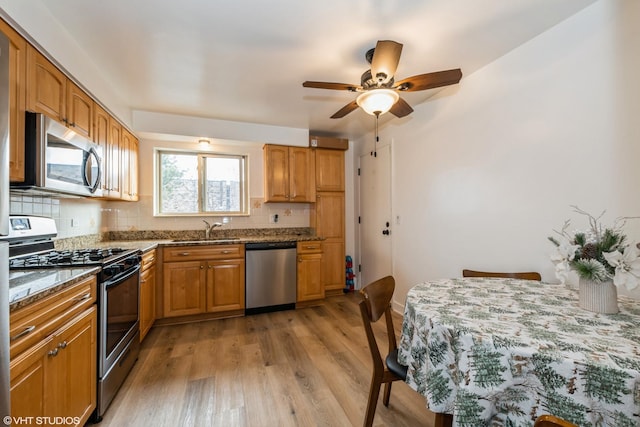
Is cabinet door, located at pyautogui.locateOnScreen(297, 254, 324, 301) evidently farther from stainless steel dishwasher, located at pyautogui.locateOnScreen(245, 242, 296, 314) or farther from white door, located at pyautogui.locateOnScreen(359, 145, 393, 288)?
white door, located at pyautogui.locateOnScreen(359, 145, 393, 288)

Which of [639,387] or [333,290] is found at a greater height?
[639,387]

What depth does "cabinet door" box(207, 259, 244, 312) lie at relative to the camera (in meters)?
3.02

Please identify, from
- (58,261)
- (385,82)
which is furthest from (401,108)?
(58,261)

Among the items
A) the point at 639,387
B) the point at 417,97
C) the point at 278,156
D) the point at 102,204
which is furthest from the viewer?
the point at 278,156

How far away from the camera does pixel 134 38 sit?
1821 mm

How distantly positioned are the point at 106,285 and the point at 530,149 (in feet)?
9.73

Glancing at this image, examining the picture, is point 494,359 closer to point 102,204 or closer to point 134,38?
point 134,38

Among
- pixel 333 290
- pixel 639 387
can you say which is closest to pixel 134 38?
pixel 639 387

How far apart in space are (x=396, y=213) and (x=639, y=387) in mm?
2678

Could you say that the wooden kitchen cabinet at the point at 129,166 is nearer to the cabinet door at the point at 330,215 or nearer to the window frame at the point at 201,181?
the window frame at the point at 201,181

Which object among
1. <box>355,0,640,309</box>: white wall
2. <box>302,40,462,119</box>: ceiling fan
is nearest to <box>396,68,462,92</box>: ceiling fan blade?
<box>302,40,462,119</box>: ceiling fan

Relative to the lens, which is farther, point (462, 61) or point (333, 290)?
point (333, 290)

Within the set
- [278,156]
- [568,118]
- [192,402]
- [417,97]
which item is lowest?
[192,402]

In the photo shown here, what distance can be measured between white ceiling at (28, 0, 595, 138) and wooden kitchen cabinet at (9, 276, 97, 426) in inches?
64.0
